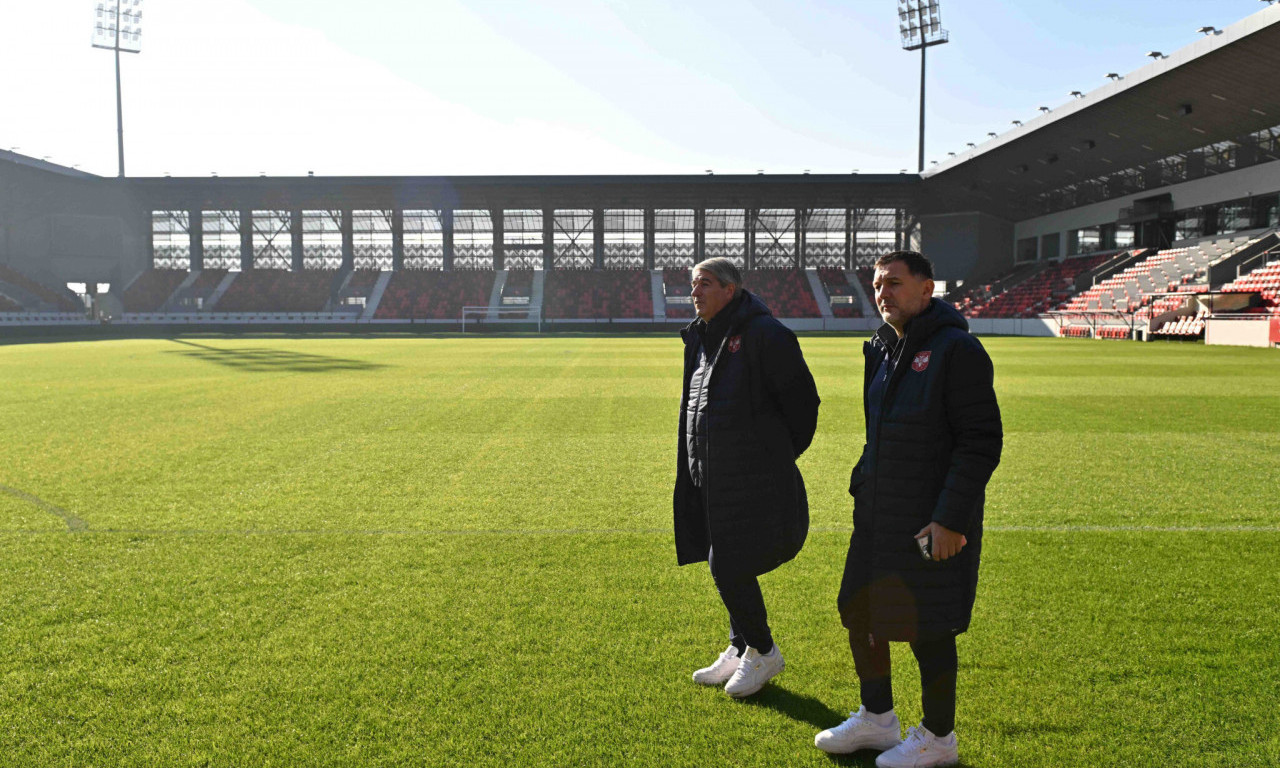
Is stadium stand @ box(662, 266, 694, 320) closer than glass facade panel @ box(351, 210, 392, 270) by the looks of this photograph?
Yes

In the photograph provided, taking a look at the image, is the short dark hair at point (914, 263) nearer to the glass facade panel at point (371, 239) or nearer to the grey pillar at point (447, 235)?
the grey pillar at point (447, 235)

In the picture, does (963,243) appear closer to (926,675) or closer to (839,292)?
(839,292)

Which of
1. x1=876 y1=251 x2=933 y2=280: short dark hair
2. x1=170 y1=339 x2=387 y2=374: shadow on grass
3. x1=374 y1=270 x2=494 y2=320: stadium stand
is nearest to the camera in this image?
x1=876 y1=251 x2=933 y2=280: short dark hair

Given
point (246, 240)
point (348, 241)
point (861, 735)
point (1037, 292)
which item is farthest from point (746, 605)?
point (246, 240)

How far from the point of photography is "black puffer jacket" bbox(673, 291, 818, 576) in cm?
358

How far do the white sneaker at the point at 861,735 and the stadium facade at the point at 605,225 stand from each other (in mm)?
47903

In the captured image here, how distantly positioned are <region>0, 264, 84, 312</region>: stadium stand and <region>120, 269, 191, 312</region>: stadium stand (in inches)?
151

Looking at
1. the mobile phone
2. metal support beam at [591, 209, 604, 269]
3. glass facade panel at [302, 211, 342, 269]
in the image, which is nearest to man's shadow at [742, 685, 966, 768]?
the mobile phone

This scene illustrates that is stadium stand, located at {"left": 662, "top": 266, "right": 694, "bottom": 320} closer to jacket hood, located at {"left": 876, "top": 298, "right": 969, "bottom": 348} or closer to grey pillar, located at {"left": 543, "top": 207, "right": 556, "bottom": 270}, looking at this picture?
grey pillar, located at {"left": 543, "top": 207, "right": 556, "bottom": 270}

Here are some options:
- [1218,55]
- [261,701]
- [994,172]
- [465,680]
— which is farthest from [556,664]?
[994,172]

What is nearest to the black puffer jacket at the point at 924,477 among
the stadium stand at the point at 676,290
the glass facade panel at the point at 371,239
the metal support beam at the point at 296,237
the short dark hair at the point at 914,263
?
the short dark hair at the point at 914,263

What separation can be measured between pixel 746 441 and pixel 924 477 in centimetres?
82

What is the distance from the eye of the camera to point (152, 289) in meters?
62.1

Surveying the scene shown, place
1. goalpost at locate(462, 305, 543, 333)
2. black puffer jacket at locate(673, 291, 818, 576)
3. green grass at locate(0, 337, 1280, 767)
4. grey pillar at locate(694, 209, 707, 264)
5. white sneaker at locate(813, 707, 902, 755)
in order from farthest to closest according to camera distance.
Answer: grey pillar at locate(694, 209, 707, 264) < goalpost at locate(462, 305, 543, 333) < black puffer jacket at locate(673, 291, 818, 576) < green grass at locate(0, 337, 1280, 767) < white sneaker at locate(813, 707, 902, 755)
